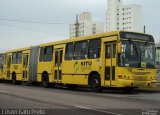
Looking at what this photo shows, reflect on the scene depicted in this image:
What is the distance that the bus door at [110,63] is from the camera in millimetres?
23406

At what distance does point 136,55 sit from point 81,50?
4459mm

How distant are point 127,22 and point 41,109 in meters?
67.4

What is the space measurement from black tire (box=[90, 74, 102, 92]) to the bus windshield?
235cm

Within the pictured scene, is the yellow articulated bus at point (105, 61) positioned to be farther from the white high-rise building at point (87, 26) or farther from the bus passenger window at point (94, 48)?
the white high-rise building at point (87, 26)

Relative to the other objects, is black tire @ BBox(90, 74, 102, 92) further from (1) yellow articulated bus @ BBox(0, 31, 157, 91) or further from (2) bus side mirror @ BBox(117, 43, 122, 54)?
(2) bus side mirror @ BBox(117, 43, 122, 54)

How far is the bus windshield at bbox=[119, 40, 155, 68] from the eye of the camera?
75.5ft

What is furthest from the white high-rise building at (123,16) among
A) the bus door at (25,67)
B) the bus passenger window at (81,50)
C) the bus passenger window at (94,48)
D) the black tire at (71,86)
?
the bus passenger window at (94,48)

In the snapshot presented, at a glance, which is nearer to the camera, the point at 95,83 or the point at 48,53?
the point at 95,83

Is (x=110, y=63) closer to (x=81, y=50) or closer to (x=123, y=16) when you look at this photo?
(x=81, y=50)

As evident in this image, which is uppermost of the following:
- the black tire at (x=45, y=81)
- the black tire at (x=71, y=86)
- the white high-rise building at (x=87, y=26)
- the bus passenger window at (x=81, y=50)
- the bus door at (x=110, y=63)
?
the white high-rise building at (x=87, y=26)

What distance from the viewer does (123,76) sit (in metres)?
22.9

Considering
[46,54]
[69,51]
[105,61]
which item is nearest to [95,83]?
[105,61]

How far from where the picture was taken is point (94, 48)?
25344 mm

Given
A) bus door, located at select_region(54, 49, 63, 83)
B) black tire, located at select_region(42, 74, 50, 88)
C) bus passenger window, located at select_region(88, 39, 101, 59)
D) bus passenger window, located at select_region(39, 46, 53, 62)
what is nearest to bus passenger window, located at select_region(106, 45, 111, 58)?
bus passenger window, located at select_region(88, 39, 101, 59)
